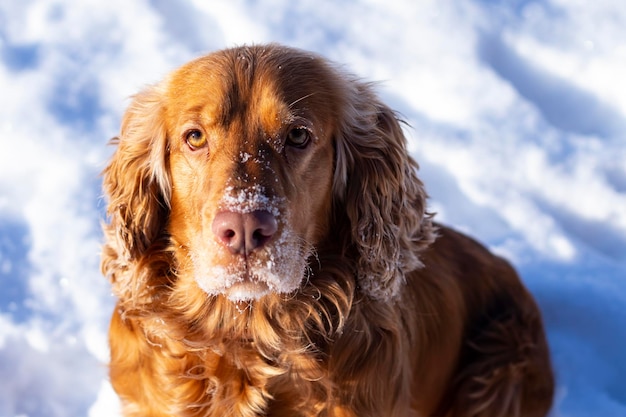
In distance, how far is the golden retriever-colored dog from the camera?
288cm

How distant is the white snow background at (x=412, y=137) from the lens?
14.4 feet

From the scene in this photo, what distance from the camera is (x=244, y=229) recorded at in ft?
8.53

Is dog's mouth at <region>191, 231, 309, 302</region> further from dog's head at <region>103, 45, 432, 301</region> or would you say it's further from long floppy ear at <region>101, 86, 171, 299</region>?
long floppy ear at <region>101, 86, 171, 299</region>

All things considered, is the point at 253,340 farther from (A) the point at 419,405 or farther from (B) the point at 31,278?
(B) the point at 31,278

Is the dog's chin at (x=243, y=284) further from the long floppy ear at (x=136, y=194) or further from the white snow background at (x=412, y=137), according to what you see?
the white snow background at (x=412, y=137)

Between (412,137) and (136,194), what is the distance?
2.84m

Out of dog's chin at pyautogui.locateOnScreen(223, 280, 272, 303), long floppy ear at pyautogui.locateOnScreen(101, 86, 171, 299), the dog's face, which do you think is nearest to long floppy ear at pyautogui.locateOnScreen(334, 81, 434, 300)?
the dog's face

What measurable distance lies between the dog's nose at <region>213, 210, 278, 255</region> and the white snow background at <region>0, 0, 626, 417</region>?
1822mm

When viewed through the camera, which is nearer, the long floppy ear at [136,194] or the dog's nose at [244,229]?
the dog's nose at [244,229]

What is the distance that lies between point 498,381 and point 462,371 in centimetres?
20

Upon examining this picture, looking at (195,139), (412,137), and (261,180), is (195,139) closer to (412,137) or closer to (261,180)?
(261,180)

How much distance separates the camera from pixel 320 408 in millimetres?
3082

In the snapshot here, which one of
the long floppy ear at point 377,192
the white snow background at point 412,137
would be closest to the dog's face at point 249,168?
the long floppy ear at point 377,192

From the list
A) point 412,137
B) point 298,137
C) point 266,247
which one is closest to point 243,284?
point 266,247
